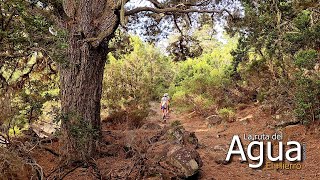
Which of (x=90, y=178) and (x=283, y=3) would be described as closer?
(x=90, y=178)

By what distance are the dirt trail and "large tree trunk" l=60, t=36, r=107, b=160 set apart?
2415 mm

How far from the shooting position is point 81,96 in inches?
287

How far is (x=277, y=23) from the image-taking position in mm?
7730

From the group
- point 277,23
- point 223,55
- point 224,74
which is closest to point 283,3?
point 277,23

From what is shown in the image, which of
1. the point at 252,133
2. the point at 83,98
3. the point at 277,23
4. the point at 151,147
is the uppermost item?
the point at 277,23

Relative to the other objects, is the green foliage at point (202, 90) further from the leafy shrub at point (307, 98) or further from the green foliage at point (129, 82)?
the leafy shrub at point (307, 98)

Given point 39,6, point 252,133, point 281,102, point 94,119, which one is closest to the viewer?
point 39,6

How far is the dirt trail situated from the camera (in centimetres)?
664

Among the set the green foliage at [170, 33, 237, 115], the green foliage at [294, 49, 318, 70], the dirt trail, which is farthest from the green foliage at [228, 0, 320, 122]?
the green foliage at [170, 33, 237, 115]

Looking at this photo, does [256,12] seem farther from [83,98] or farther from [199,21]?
[83,98]

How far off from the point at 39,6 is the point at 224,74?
10.5m

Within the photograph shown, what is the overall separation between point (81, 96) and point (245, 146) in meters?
4.30

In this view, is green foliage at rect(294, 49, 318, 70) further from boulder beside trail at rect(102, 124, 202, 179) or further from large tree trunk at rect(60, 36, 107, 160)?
large tree trunk at rect(60, 36, 107, 160)

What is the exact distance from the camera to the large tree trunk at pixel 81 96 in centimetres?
686
